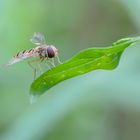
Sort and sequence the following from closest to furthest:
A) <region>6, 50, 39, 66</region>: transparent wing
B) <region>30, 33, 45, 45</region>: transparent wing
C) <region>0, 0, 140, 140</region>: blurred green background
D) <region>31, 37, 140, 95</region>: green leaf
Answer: <region>31, 37, 140, 95</region>: green leaf → <region>6, 50, 39, 66</region>: transparent wing → <region>30, 33, 45, 45</region>: transparent wing → <region>0, 0, 140, 140</region>: blurred green background

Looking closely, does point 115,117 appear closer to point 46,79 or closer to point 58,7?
point 58,7

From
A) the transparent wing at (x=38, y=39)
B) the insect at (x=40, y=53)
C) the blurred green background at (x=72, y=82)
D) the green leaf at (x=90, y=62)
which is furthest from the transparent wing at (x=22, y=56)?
the green leaf at (x=90, y=62)

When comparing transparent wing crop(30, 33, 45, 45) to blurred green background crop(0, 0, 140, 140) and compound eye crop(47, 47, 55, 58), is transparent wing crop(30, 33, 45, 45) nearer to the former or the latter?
compound eye crop(47, 47, 55, 58)

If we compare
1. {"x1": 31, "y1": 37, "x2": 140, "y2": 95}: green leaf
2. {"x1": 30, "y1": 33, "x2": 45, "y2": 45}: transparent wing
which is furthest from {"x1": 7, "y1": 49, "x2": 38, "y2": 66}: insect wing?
{"x1": 31, "y1": 37, "x2": 140, "y2": 95}: green leaf

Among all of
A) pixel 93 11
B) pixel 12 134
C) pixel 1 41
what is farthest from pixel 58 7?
pixel 12 134

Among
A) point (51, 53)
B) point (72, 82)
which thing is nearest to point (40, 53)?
point (51, 53)

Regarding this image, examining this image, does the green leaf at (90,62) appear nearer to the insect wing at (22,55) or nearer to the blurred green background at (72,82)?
the insect wing at (22,55)

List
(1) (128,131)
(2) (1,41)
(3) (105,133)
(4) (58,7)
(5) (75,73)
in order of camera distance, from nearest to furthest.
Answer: (5) (75,73)
(2) (1,41)
(3) (105,133)
(1) (128,131)
(4) (58,7)

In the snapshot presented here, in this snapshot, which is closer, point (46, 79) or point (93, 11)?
point (46, 79)

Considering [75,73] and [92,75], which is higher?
[92,75]
